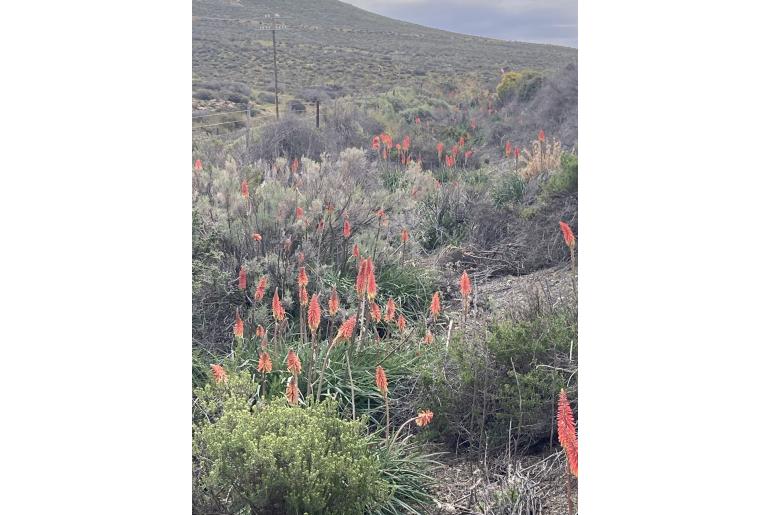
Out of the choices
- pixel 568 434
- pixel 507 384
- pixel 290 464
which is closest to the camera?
pixel 290 464

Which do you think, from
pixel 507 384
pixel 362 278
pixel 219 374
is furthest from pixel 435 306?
pixel 219 374

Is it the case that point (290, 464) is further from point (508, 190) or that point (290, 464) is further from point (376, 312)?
→ point (508, 190)

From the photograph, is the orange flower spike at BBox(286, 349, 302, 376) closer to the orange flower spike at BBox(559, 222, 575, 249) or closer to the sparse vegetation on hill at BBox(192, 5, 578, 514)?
the sparse vegetation on hill at BBox(192, 5, 578, 514)

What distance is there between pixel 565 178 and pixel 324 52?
87 cm

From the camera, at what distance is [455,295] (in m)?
2.83

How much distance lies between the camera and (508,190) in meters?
2.87

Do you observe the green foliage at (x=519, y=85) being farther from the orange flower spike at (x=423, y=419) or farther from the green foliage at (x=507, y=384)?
the orange flower spike at (x=423, y=419)

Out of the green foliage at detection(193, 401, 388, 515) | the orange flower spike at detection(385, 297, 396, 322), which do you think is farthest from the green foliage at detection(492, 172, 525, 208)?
the green foliage at detection(193, 401, 388, 515)

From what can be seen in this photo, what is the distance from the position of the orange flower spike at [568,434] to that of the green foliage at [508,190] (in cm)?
67

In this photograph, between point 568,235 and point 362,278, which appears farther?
point 362,278

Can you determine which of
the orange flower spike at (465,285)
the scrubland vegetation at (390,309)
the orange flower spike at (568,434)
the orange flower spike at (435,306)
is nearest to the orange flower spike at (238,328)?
the scrubland vegetation at (390,309)

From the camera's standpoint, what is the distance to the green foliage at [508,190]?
284cm
